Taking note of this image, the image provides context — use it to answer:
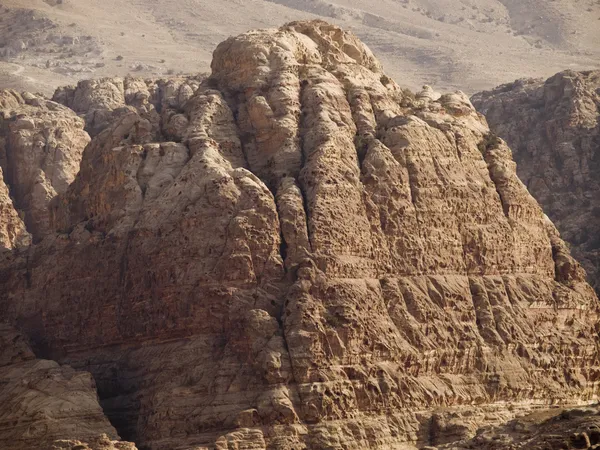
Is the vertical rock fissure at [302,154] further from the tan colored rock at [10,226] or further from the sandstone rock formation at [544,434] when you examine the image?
the tan colored rock at [10,226]

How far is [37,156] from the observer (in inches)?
4299

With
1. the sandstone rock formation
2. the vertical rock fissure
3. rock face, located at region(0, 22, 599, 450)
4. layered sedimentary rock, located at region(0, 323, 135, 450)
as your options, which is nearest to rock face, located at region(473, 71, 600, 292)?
rock face, located at region(0, 22, 599, 450)

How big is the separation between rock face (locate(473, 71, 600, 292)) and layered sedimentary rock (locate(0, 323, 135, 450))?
45884 mm

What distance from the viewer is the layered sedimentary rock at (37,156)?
349 ft

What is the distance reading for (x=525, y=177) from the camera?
123375 millimetres

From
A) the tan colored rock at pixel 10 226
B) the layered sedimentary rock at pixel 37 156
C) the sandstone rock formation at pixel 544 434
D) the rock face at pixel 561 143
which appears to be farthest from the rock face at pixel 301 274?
the rock face at pixel 561 143

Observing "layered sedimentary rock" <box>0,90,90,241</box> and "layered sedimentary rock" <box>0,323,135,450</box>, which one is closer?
"layered sedimentary rock" <box>0,323,135,450</box>

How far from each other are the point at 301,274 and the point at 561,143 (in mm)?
56472

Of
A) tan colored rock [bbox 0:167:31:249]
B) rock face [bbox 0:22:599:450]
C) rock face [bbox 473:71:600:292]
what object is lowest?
tan colored rock [bbox 0:167:31:249]

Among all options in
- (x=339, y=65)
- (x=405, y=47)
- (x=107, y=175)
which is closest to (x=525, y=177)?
(x=339, y=65)

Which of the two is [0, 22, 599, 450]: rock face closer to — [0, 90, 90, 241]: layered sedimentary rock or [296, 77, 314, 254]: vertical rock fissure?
[296, 77, 314, 254]: vertical rock fissure

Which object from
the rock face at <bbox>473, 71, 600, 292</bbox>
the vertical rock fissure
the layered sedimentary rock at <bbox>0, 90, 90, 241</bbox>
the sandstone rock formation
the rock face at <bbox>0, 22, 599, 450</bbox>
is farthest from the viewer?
the rock face at <bbox>473, 71, 600, 292</bbox>

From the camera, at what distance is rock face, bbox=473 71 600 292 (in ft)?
385

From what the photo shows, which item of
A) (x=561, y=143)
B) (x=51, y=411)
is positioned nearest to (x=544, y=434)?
(x=51, y=411)
